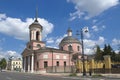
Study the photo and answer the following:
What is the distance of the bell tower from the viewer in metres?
83.6

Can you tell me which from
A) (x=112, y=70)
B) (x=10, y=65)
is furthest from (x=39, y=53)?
(x=10, y=65)

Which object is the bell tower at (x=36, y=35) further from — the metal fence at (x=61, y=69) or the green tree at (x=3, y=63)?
the green tree at (x=3, y=63)

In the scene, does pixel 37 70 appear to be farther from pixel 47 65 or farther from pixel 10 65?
pixel 10 65

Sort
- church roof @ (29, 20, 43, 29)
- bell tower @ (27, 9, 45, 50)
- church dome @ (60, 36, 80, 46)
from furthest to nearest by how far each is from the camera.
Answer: church dome @ (60, 36, 80, 46), church roof @ (29, 20, 43, 29), bell tower @ (27, 9, 45, 50)

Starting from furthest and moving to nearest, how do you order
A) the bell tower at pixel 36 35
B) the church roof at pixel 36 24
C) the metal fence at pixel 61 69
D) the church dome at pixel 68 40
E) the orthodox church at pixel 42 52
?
the church dome at pixel 68 40 < the church roof at pixel 36 24 < the bell tower at pixel 36 35 < the orthodox church at pixel 42 52 < the metal fence at pixel 61 69

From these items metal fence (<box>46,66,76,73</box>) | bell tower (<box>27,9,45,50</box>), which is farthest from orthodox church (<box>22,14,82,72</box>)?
metal fence (<box>46,66,76,73</box>)

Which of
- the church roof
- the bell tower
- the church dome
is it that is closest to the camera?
the bell tower

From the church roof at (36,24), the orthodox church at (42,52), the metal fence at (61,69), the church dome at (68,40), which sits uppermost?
the church roof at (36,24)

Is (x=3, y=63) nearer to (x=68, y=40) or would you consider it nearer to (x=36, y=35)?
(x=68, y=40)

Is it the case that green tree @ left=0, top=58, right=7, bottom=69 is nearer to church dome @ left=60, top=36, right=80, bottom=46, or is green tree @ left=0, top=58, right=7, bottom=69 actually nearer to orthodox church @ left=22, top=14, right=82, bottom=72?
orthodox church @ left=22, top=14, right=82, bottom=72

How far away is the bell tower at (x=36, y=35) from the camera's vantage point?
83.6 m

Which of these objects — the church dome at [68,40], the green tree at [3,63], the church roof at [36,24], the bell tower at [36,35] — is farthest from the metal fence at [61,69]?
the green tree at [3,63]

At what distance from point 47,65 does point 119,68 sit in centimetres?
3920

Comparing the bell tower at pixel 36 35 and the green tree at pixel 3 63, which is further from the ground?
the bell tower at pixel 36 35
